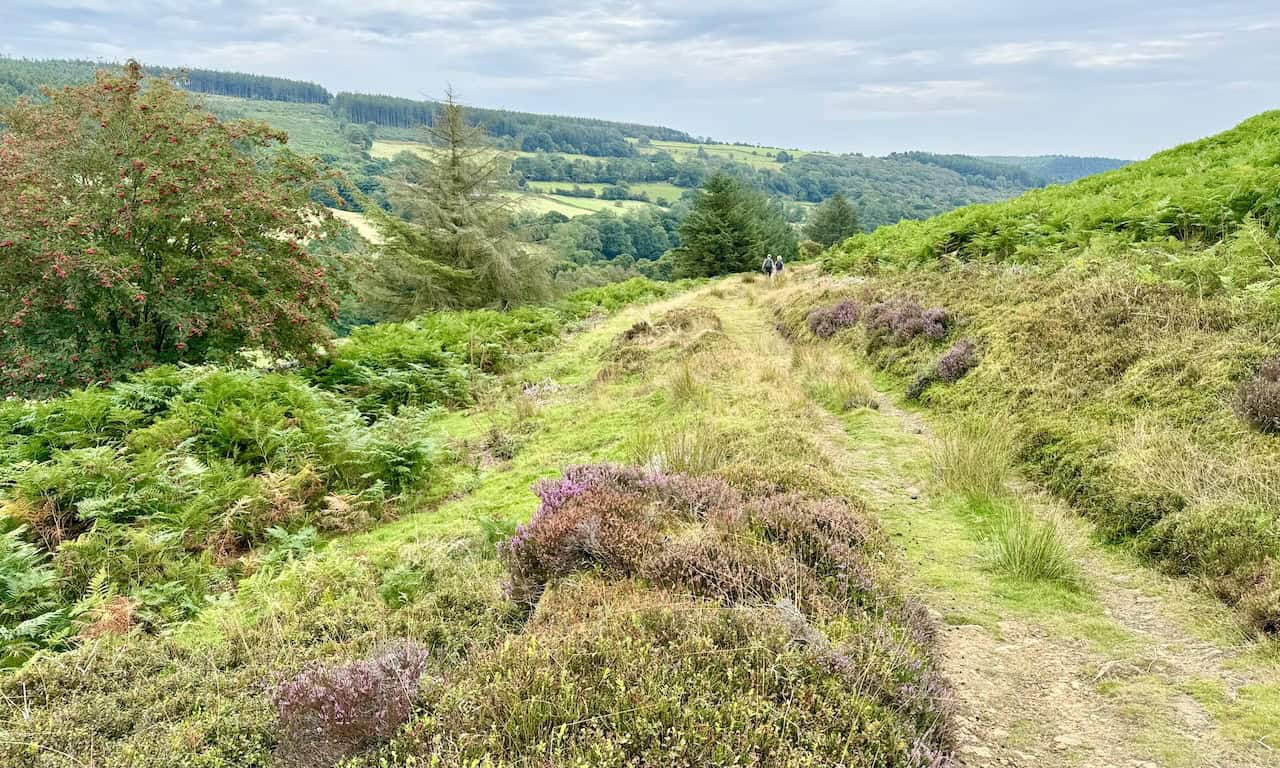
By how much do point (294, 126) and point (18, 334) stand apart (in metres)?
157

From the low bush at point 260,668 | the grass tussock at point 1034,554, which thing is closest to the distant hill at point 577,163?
the grass tussock at point 1034,554

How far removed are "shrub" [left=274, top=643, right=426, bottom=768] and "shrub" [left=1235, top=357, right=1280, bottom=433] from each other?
6750mm

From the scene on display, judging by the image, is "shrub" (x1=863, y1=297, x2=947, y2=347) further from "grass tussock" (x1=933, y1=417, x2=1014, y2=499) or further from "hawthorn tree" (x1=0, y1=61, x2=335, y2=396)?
"hawthorn tree" (x1=0, y1=61, x2=335, y2=396)

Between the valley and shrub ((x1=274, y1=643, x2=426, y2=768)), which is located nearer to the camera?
shrub ((x1=274, y1=643, x2=426, y2=768))

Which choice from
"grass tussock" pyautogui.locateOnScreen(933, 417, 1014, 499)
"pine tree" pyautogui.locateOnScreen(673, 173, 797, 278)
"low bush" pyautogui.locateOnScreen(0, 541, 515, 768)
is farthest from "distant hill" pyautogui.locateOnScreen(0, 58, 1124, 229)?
"low bush" pyautogui.locateOnScreen(0, 541, 515, 768)

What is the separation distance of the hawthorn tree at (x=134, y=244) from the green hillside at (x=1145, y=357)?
11.4 meters

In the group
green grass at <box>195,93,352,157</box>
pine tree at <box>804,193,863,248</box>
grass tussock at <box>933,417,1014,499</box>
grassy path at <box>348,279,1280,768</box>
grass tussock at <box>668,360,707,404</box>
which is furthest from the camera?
green grass at <box>195,93,352,157</box>

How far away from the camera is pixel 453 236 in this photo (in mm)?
26203

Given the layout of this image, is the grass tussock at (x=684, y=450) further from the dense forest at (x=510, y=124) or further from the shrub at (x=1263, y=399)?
the dense forest at (x=510, y=124)

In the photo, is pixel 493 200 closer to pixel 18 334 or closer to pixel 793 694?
pixel 18 334

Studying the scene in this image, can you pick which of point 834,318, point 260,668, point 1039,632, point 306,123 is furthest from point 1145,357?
point 306,123

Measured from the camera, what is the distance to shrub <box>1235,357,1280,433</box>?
527cm

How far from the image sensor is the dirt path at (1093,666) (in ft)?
10.3

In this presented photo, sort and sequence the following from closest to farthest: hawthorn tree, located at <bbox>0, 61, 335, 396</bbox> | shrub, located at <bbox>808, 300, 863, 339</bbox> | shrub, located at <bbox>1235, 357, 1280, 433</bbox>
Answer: shrub, located at <bbox>1235, 357, 1280, 433</bbox>, hawthorn tree, located at <bbox>0, 61, 335, 396</bbox>, shrub, located at <bbox>808, 300, 863, 339</bbox>
